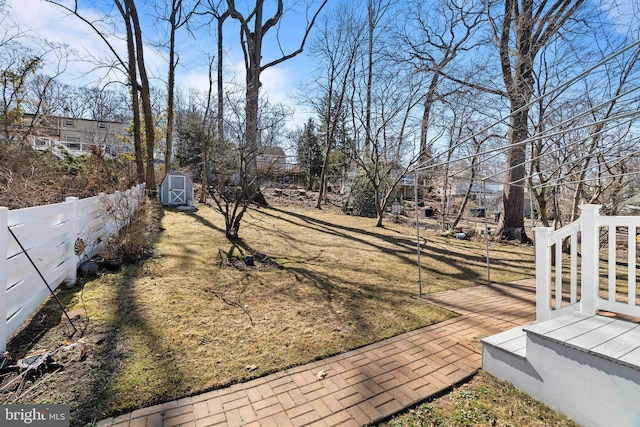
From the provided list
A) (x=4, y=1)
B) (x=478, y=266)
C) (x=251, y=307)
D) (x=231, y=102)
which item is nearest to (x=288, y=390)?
(x=251, y=307)

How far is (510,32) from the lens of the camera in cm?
776

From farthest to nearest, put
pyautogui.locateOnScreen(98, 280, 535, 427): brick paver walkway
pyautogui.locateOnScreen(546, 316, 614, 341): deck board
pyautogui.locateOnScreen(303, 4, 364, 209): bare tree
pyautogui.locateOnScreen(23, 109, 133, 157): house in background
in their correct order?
pyautogui.locateOnScreen(303, 4, 364, 209): bare tree, pyautogui.locateOnScreen(23, 109, 133, 157): house in background, pyautogui.locateOnScreen(546, 316, 614, 341): deck board, pyautogui.locateOnScreen(98, 280, 535, 427): brick paver walkway

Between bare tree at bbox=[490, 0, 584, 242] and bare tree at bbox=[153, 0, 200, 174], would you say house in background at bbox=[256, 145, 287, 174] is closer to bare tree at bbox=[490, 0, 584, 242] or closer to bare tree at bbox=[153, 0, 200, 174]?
bare tree at bbox=[490, 0, 584, 242]

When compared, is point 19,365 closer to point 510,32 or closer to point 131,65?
point 510,32

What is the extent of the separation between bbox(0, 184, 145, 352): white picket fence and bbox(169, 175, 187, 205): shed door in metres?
7.64

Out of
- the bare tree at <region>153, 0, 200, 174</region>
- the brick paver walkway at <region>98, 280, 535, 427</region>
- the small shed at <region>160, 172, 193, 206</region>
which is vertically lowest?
the brick paver walkway at <region>98, 280, 535, 427</region>

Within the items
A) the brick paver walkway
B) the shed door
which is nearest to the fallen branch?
the brick paver walkway

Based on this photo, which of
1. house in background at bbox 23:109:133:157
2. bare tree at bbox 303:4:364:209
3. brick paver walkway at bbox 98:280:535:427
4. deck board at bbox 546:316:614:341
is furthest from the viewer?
bare tree at bbox 303:4:364:209

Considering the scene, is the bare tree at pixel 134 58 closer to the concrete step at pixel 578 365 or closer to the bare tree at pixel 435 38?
the bare tree at pixel 435 38

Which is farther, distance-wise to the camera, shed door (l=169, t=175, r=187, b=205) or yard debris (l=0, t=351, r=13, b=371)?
shed door (l=169, t=175, r=187, b=205)

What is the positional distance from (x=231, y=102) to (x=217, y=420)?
6693 millimetres

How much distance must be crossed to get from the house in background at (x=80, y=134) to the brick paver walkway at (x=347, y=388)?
811 cm

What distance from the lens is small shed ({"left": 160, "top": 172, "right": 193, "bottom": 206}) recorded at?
12.6 m

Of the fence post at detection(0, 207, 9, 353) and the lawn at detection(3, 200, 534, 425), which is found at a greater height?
the fence post at detection(0, 207, 9, 353)
